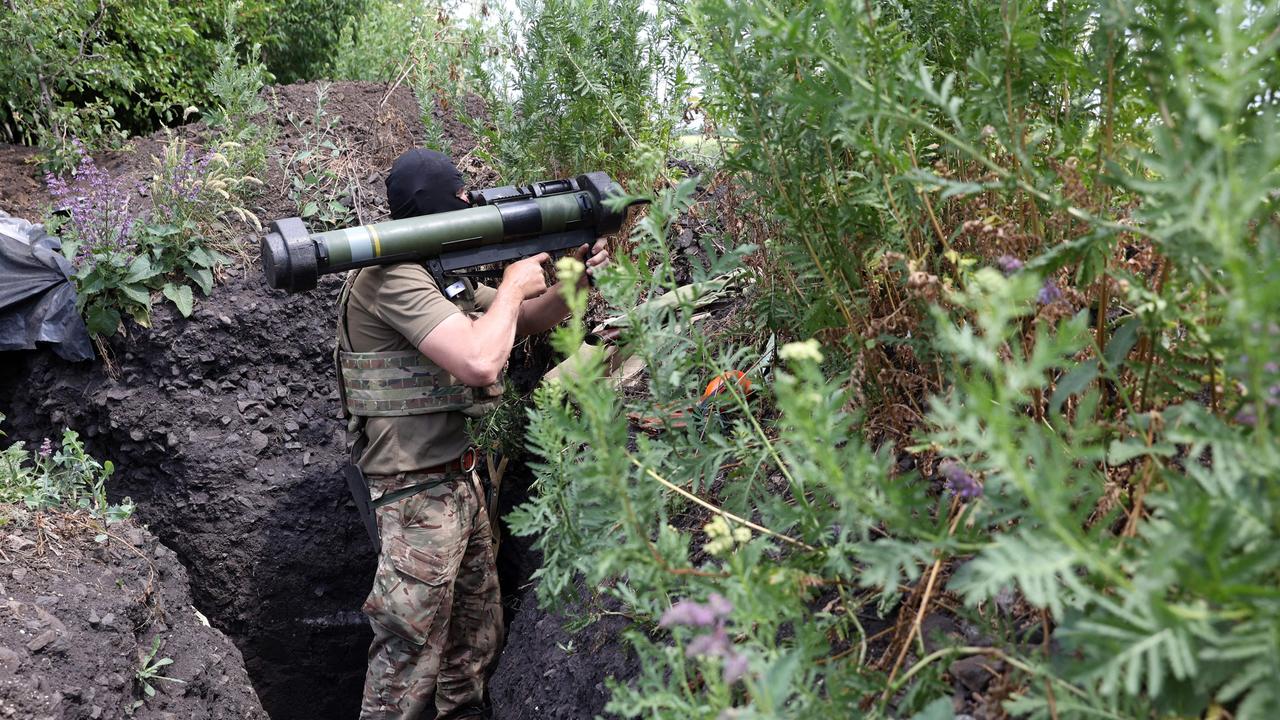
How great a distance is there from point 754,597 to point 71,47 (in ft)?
19.0

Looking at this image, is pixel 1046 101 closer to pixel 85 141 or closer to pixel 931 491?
pixel 931 491

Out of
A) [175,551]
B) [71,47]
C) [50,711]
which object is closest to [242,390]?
[175,551]

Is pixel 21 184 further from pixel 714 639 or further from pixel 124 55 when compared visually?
pixel 714 639

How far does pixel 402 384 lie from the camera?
3404mm

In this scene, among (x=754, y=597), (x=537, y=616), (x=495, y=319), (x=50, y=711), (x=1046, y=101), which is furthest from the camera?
(x=537, y=616)

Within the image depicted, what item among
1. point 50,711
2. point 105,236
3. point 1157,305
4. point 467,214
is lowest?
point 50,711

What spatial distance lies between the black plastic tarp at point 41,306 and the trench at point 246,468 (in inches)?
5.3

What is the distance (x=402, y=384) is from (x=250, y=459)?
1282 millimetres

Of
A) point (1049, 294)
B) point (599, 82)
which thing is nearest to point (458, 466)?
point (599, 82)

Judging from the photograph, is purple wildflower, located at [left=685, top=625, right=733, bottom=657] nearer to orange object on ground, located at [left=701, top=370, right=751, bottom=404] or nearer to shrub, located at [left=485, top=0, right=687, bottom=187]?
orange object on ground, located at [left=701, top=370, right=751, bottom=404]

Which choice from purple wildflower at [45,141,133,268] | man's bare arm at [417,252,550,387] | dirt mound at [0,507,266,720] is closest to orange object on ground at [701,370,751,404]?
man's bare arm at [417,252,550,387]

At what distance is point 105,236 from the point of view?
422 cm

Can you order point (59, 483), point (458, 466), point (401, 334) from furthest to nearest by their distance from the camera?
point (59, 483)
point (458, 466)
point (401, 334)

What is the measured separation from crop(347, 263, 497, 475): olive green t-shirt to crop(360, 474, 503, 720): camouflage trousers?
0.08 metres
